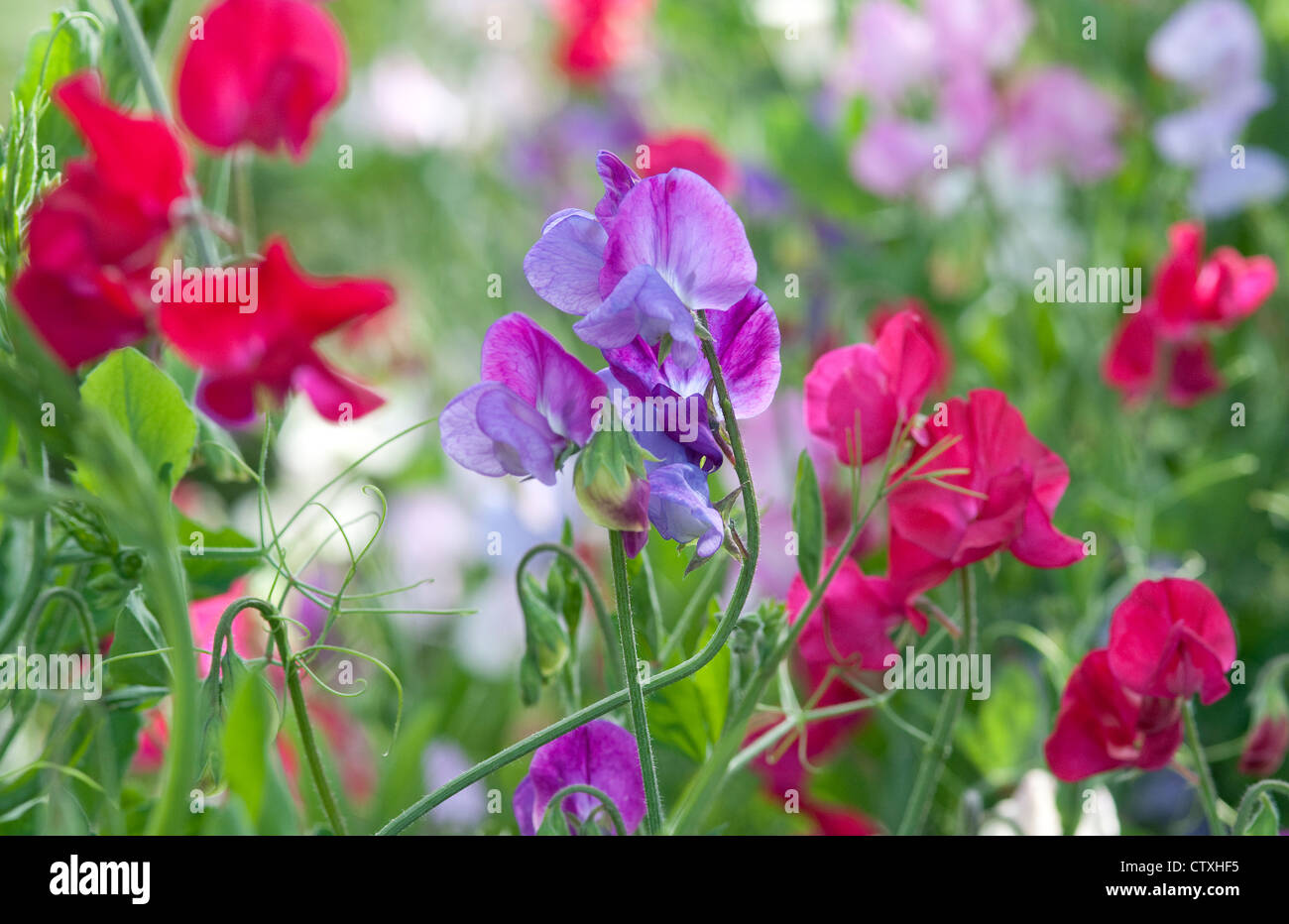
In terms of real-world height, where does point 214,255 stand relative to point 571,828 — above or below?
above

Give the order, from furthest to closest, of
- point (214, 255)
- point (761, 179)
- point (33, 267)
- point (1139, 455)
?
point (761, 179) < point (1139, 455) < point (214, 255) < point (33, 267)

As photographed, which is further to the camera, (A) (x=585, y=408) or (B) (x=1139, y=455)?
(B) (x=1139, y=455)

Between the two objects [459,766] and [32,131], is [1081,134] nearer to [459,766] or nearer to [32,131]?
[459,766]

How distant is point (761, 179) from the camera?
4.08ft

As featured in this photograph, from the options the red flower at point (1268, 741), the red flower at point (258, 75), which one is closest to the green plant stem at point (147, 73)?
the red flower at point (258, 75)

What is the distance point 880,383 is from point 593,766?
17 cm

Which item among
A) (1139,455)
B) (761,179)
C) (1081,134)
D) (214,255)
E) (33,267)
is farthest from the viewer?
(761,179)

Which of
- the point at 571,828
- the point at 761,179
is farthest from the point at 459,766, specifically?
the point at 761,179

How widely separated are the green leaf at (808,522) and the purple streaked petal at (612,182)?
4.1 inches

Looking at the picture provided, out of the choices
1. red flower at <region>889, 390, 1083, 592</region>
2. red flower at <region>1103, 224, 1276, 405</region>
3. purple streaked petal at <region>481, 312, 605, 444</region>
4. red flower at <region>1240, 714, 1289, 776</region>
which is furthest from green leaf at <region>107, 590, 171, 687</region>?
red flower at <region>1103, 224, 1276, 405</region>

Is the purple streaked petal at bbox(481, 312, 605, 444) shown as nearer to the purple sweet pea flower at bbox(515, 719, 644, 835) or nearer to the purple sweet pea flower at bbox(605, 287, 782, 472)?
the purple sweet pea flower at bbox(605, 287, 782, 472)

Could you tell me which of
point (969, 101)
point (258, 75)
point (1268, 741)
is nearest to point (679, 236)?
point (258, 75)

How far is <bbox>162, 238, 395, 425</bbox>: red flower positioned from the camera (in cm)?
34

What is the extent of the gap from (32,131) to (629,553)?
0.79ft
